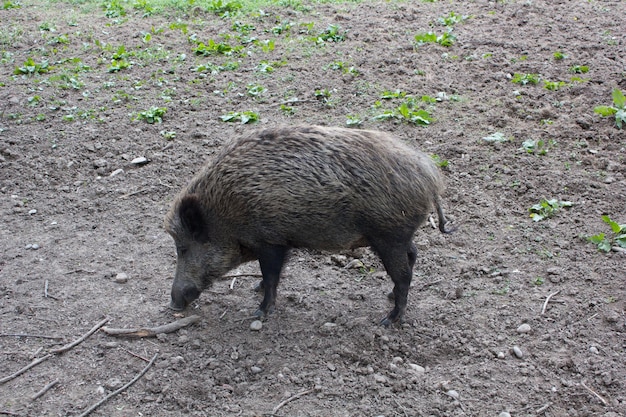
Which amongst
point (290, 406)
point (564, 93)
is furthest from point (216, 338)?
point (564, 93)

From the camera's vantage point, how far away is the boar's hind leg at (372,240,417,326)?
4.12 metres

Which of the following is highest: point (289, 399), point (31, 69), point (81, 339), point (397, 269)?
point (397, 269)

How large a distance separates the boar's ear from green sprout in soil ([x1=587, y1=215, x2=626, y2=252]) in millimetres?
2879

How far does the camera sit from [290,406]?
11.9ft

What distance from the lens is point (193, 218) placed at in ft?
14.0

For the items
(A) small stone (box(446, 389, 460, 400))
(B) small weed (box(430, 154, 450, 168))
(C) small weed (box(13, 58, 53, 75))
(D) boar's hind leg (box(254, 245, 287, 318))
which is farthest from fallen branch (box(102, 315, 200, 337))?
(C) small weed (box(13, 58, 53, 75))

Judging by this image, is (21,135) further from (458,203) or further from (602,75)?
(602,75)

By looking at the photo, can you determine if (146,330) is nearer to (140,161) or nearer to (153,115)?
(140,161)

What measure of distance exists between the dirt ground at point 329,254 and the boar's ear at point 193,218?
60 centimetres

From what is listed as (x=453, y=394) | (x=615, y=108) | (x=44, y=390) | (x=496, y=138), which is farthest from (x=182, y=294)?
(x=615, y=108)

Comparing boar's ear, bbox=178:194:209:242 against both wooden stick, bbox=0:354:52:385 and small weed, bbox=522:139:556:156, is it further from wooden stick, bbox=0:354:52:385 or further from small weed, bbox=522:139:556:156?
small weed, bbox=522:139:556:156

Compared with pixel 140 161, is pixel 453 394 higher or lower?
higher

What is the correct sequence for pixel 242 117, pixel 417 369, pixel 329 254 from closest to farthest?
1. pixel 417 369
2. pixel 329 254
3. pixel 242 117

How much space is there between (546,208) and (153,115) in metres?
4.15
